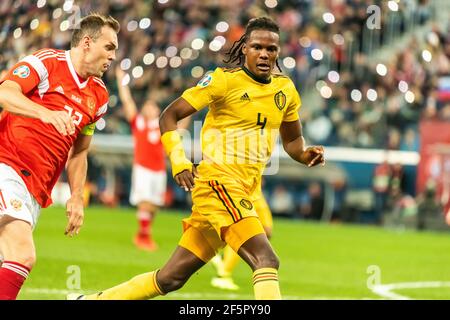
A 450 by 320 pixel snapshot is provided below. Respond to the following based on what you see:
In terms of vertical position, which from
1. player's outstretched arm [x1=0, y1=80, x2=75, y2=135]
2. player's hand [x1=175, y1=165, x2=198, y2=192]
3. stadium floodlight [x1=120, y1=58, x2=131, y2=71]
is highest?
stadium floodlight [x1=120, y1=58, x2=131, y2=71]

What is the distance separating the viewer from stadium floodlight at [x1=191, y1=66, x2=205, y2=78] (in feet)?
75.5

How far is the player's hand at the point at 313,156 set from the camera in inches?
304

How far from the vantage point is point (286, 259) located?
15.3m

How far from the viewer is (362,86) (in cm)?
2402

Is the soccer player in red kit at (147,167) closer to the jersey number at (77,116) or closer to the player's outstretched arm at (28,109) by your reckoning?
the jersey number at (77,116)

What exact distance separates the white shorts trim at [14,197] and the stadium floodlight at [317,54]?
1620 centimetres

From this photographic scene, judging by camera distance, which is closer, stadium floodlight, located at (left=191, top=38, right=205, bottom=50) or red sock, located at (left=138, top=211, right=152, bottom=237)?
red sock, located at (left=138, top=211, right=152, bottom=237)

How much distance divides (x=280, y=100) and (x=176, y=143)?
96cm

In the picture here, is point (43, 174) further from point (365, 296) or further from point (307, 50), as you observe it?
point (307, 50)

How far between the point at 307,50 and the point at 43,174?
18.2 metres

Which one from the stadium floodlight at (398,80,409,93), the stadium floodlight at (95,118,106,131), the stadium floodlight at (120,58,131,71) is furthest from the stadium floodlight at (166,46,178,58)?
the stadium floodlight at (120,58,131,71)

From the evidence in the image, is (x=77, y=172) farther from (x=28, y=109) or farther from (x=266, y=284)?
(x=266, y=284)

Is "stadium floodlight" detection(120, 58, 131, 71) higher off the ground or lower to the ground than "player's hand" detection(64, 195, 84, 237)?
higher

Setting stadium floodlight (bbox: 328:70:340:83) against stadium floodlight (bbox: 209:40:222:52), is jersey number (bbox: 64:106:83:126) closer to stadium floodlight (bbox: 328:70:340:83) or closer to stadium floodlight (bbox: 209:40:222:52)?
stadium floodlight (bbox: 209:40:222:52)
